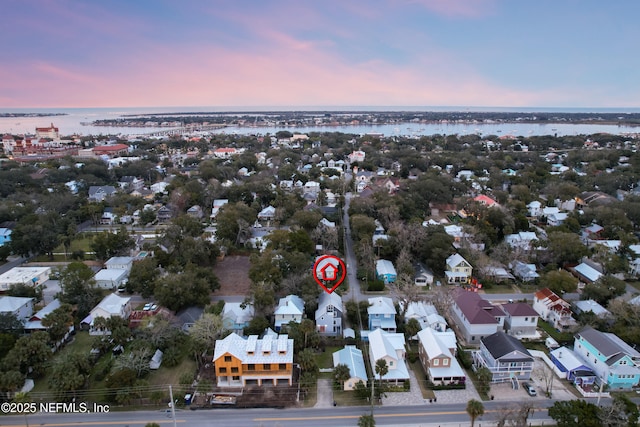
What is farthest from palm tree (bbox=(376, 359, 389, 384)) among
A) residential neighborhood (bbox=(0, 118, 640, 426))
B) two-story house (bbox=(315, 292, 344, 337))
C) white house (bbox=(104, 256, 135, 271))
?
white house (bbox=(104, 256, 135, 271))

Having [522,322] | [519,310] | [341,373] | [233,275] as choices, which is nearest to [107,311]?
[233,275]

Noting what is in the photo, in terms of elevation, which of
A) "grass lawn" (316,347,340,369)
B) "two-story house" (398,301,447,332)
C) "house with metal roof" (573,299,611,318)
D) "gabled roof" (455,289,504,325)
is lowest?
"grass lawn" (316,347,340,369)

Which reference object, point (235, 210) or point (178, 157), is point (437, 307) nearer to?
point (235, 210)

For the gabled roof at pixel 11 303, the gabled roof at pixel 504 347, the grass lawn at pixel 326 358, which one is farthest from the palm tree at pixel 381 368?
the gabled roof at pixel 11 303

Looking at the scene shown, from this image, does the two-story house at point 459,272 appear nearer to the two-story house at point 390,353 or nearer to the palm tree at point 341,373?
the two-story house at point 390,353

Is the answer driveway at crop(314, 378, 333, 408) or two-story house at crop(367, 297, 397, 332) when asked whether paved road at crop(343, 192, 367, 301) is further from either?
driveway at crop(314, 378, 333, 408)

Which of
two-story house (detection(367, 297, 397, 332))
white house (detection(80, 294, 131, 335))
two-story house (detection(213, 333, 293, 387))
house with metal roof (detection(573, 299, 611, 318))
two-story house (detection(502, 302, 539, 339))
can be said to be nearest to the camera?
two-story house (detection(213, 333, 293, 387))

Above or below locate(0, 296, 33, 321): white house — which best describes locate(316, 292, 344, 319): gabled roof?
above

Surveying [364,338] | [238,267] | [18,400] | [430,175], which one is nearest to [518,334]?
[364,338]

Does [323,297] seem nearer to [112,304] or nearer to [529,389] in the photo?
[529,389]
